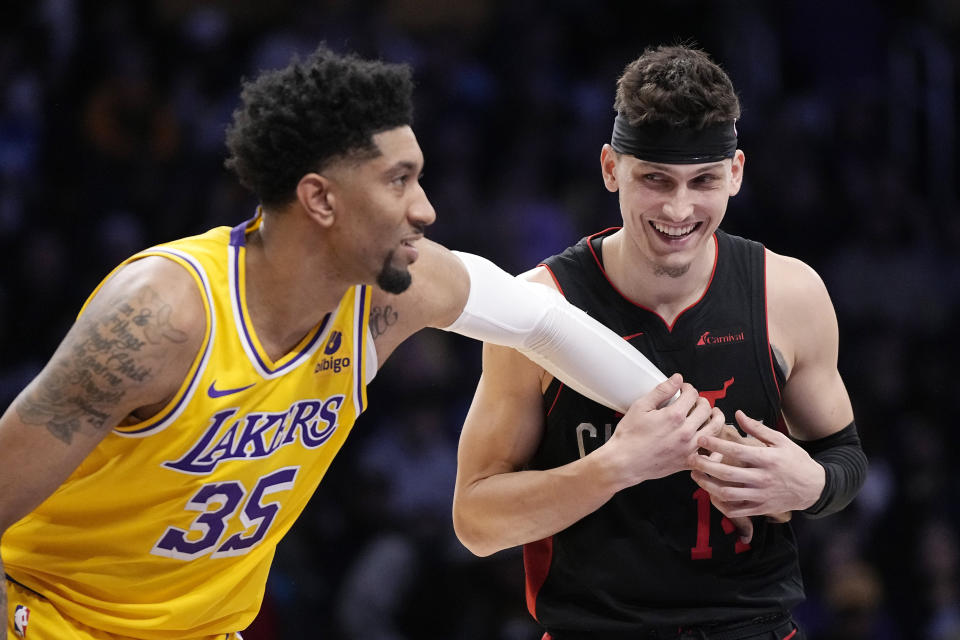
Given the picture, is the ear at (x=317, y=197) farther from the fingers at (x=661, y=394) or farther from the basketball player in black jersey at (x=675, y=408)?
the fingers at (x=661, y=394)

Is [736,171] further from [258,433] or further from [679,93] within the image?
[258,433]

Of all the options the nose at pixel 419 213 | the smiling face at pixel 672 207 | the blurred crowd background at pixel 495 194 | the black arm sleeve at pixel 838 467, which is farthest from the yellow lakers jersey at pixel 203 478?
the blurred crowd background at pixel 495 194

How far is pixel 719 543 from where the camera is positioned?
3.22m

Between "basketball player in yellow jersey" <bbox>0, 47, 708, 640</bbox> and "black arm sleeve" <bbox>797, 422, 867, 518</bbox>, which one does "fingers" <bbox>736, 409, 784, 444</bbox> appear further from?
"basketball player in yellow jersey" <bbox>0, 47, 708, 640</bbox>

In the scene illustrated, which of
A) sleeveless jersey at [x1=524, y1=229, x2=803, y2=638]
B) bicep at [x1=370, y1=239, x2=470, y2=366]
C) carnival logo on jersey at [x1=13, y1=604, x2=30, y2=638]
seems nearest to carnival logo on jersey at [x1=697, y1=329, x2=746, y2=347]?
sleeveless jersey at [x1=524, y1=229, x2=803, y2=638]

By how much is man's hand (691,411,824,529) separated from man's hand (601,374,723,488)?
5 cm

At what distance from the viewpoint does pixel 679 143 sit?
3127mm

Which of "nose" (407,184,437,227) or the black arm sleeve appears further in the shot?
the black arm sleeve

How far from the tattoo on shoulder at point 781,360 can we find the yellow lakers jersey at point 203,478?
115 cm

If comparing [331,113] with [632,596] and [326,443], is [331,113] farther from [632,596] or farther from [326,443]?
[632,596]

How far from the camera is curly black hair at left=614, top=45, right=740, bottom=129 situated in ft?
10.3

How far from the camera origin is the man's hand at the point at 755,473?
2.99 meters

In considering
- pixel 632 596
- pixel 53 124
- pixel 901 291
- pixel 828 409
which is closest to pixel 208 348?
pixel 632 596

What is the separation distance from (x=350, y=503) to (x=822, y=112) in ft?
15.7
